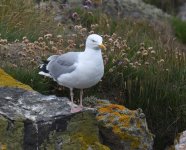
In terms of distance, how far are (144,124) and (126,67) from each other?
1131 millimetres

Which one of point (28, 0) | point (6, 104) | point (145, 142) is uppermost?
point (28, 0)

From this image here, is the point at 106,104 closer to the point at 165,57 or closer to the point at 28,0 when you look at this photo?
the point at 165,57

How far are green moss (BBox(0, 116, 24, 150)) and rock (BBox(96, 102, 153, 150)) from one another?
791 mm

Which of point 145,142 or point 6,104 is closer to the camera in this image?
point 6,104

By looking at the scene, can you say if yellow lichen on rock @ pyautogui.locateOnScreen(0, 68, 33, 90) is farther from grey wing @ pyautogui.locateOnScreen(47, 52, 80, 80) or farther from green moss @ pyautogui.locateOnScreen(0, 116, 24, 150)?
green moss @ pyautogui.locateOnScreen(0, 116, 24, 150)

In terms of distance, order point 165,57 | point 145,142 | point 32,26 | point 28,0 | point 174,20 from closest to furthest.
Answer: point 145,142 < point 165,57 < point 32,26 < point 28,0 < point 174,20

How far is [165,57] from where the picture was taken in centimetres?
695

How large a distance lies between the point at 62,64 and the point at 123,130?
0.74 m

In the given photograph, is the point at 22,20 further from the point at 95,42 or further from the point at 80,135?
the point at 80,135

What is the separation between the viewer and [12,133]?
15.0 feet

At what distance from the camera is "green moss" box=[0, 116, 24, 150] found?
178 inches

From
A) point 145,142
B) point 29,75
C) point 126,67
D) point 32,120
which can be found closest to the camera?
point 32,120

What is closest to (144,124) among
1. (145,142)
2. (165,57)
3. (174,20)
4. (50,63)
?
(145,142)

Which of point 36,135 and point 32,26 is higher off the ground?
point 32,26
